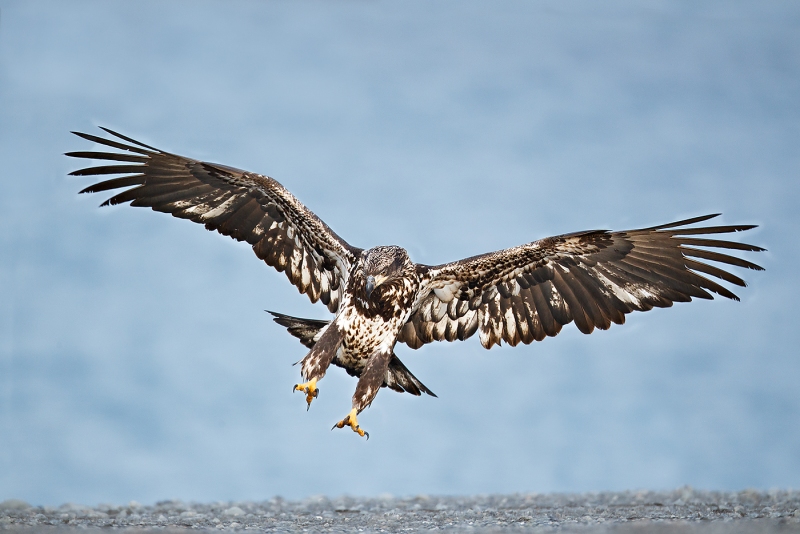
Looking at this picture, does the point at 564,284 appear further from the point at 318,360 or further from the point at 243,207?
the point at 243,207

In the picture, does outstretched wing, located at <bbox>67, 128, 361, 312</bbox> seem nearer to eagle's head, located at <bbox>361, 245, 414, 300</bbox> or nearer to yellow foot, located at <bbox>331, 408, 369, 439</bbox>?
eagle's head, located at <bbox>361, 245, 414, 300</bbox>

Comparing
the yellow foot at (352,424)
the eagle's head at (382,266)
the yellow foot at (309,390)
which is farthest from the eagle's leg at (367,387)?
the eagle's head at (382,266)

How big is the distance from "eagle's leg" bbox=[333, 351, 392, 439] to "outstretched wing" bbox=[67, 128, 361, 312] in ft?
4.48

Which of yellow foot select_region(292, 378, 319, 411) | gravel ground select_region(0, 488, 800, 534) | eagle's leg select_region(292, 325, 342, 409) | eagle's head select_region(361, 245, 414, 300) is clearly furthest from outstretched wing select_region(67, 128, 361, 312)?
gravel ground select_region(0, 488, 800, 534)

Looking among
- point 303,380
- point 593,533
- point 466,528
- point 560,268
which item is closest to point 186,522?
point 303,380

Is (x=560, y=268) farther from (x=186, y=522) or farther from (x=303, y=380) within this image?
(x=186, y=522)

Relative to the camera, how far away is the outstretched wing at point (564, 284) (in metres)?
9.89

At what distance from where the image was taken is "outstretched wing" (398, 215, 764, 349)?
32.4 feet

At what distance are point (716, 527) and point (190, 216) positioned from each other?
22.7 feet

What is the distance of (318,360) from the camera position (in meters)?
8.66

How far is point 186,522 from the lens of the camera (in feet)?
31.0

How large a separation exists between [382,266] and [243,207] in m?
2.37

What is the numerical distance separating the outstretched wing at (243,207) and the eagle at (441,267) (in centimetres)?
1

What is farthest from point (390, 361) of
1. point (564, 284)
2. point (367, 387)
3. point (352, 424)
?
point (564, 284)
